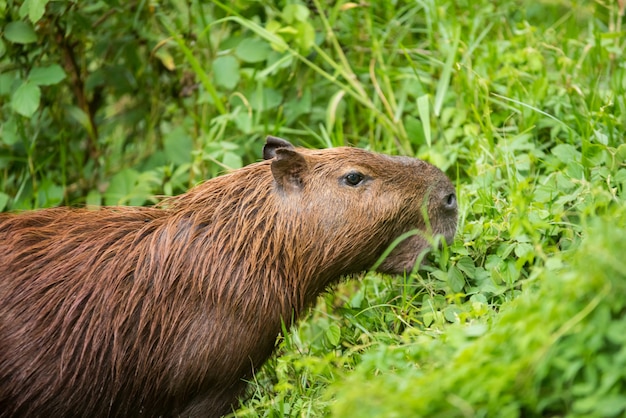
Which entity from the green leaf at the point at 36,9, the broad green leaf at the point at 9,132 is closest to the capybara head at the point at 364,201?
the green leaf at the point at 36,9

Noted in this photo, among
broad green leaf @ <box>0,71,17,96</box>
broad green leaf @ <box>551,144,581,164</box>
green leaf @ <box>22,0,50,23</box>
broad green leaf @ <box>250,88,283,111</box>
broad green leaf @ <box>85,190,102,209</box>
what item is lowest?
broad green leaf @ <box>85,190,102,209</box>

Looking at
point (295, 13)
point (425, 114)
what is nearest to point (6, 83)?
point (295, 13)

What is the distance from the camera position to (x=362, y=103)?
5504 mm

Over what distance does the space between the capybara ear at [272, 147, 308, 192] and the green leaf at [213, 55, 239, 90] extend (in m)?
1.61

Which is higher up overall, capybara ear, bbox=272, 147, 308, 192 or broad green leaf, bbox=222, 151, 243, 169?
capybara ear, bbox=272, 147, 308, 192

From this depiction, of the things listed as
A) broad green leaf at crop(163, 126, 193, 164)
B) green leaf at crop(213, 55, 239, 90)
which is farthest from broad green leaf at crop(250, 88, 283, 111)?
broad green leaf at crop(163, 126, 193, 164)

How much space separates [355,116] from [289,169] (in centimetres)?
205

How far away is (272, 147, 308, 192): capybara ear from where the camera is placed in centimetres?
368

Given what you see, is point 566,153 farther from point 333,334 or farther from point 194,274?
point 194,274

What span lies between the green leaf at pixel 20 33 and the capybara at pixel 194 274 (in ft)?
5.18

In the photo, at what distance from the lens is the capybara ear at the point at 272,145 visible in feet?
13.1

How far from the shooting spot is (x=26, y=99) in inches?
197

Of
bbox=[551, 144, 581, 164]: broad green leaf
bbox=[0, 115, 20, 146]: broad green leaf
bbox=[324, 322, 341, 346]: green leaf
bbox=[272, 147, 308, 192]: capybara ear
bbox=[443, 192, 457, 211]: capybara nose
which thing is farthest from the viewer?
bbox=[0, 115, 20, 146]: broad green leaf

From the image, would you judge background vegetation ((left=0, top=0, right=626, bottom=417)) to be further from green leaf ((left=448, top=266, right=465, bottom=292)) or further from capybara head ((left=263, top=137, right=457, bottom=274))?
capybara head ((left=263, top=137, right=457, bottom=274))
